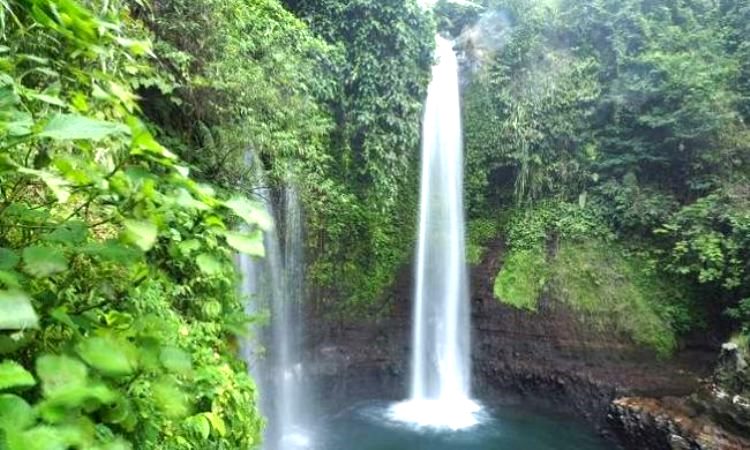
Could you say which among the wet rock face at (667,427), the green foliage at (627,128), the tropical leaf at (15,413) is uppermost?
the green foliage at (627,128)

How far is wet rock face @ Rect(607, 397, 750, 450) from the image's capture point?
613 cm

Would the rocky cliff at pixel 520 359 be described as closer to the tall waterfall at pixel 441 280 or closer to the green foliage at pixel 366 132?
the tall waterfall at pixel 441 280

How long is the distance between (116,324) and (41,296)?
202mm

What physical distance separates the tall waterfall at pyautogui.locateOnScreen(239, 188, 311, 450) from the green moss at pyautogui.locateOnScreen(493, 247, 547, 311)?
3653mm

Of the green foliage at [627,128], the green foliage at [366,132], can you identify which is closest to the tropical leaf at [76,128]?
the green foliage at [366,132]

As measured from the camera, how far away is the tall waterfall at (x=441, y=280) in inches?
353

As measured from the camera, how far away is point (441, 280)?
9516 mm

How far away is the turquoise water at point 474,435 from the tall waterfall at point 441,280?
0.38 metres

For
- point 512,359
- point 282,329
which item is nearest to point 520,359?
point 512,359

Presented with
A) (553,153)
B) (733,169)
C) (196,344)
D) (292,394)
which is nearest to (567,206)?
(553,153)

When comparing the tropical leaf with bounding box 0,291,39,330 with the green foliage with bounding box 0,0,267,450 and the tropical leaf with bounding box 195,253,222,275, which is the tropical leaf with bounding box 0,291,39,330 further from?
the tropical leaf with bounding box 195,253,222,275

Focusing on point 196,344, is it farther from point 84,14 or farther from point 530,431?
point 530,431

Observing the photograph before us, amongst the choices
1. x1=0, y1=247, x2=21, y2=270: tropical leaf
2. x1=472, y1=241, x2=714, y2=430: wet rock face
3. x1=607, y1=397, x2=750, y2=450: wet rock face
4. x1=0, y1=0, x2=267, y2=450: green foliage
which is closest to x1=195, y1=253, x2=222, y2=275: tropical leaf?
x1=0, y1=0, x2=267, y2=450: green foliage

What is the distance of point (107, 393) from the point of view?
943 mm
